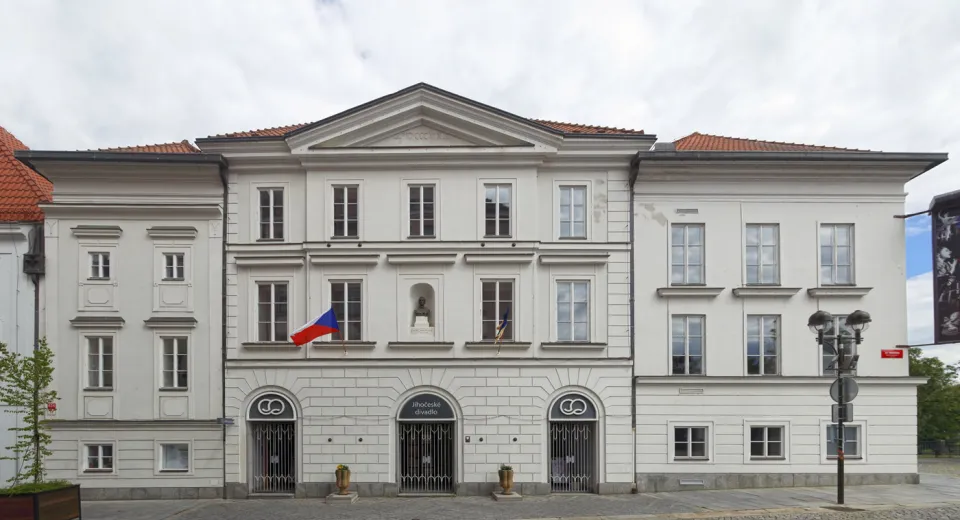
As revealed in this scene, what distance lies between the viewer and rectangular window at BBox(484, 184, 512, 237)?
65.1ft

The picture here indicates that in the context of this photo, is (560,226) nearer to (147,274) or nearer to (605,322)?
(605,322)

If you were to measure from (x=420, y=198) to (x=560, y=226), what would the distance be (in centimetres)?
458

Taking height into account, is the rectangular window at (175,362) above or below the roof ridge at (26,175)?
below

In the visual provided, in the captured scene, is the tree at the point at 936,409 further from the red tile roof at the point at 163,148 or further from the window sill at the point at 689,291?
the red tile roof at the point at 163,148

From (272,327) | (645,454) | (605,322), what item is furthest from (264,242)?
(645,454)

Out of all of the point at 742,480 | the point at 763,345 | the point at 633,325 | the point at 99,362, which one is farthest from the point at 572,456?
the point at 99,362

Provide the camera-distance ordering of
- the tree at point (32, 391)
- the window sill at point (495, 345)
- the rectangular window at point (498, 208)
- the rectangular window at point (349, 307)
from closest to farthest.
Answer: the tree at point (32, 391) < the window sill at point (495, 345) < the rectangular window at point (349, 307) < the rectangular window at point (498, 208)

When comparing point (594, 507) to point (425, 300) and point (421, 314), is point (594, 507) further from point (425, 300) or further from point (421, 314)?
point (425, 300)

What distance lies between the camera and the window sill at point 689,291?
19.8 metres

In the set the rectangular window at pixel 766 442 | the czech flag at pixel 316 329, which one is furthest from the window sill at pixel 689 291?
the czech flag at pixel 316 329

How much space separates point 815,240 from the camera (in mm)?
20109

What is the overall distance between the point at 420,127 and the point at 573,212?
222 inches

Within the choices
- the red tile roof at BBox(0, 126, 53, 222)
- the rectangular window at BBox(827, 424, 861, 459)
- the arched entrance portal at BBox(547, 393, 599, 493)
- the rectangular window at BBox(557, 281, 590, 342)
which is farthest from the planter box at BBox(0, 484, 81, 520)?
the rectangular window at BBox(827, 424, 861, 459)

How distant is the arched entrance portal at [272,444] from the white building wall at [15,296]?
740cm
